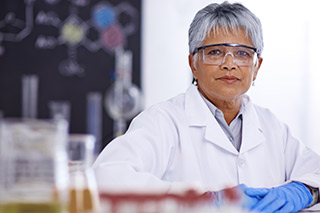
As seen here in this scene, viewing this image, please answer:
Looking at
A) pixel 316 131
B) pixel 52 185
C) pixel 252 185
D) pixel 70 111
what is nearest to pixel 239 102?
pixel 252 185

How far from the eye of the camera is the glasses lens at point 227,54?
1.78m

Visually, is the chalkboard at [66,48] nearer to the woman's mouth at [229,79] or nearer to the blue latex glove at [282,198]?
the woman's mouth at [229,79]

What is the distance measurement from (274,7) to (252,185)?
2.16 metres

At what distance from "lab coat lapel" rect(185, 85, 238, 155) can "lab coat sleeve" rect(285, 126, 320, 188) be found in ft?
0.90

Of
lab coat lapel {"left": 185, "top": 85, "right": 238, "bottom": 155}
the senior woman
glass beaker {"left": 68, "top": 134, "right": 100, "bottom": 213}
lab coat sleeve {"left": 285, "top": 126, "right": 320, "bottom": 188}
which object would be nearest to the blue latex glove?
the senior woman

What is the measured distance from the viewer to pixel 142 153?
1538mm

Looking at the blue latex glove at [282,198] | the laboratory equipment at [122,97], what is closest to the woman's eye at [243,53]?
the blue latex glove at [282,198]

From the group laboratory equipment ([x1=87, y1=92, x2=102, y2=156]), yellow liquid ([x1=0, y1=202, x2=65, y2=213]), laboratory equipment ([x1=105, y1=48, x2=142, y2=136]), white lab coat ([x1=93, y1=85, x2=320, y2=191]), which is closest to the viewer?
yellow liquid ([x1=0, y1=202, x2=65, y2=213])

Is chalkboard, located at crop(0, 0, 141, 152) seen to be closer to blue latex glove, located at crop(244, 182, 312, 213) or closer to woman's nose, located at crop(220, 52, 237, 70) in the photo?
woman's nose, located at crop(220, 52, 237, 70)

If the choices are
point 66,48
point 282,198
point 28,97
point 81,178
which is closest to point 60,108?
point 28,97

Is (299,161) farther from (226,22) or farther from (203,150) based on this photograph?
(226,22)

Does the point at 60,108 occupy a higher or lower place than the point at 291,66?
lower

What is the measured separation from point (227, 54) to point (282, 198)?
569mm

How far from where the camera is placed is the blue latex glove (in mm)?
1392
